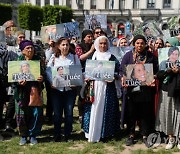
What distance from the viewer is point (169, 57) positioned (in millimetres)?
5547

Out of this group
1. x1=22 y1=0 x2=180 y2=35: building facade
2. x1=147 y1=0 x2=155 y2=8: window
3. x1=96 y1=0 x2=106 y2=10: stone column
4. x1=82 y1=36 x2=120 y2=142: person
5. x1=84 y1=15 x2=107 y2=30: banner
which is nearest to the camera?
x1=82 y1=36 x2=120 y2=142: person

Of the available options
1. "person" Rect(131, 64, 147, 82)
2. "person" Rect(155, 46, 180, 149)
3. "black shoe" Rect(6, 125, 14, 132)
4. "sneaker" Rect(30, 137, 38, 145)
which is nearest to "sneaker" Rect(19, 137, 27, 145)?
"sneaker" Rect(30, 137, 38, 145)

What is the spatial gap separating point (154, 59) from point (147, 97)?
650 millimetres

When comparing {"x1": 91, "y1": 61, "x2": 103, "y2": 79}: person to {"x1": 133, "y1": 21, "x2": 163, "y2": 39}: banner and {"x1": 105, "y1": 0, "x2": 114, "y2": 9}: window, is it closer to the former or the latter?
{"x1": 133, "y1": 21, "x2": 163, "y2": 39}: banner

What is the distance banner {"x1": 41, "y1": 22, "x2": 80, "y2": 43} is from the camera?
7.11 m

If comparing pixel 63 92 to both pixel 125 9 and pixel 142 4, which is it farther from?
pixel 142 4

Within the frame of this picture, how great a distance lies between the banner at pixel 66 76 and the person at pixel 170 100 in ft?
4.46

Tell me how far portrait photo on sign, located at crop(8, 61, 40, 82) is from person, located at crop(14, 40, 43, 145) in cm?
8

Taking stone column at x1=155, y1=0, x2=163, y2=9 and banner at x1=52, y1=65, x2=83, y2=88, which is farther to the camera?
stone column at x1=155, y1=0, x2=163, y2=9

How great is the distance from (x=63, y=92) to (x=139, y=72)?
1350 millimetres

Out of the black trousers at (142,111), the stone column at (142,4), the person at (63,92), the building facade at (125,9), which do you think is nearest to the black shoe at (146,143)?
the black trousers at (142,111)

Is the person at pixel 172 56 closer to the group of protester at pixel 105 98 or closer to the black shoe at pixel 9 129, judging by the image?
the group of protester at pixel 105 98

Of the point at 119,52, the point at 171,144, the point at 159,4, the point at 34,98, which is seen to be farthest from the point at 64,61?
the point at 159,4

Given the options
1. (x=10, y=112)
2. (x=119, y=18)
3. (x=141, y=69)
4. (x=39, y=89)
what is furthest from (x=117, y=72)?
(x=119, y=18)
